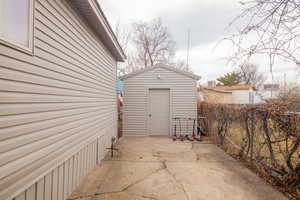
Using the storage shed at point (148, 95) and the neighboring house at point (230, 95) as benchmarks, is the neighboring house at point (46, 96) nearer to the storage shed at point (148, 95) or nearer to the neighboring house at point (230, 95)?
the storage shed at point (148, 95)

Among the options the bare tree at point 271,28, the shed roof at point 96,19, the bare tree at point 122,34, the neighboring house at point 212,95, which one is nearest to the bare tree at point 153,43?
the bare tree at point 122,34

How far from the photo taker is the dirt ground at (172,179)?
7.75 feet

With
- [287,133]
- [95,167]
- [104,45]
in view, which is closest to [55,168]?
[95,167]

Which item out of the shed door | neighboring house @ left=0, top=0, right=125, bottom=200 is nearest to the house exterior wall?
the shed door

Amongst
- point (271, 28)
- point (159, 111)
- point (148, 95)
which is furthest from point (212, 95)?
point (271, 28)

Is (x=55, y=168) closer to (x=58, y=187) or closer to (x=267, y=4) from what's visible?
(x=58, y=187)

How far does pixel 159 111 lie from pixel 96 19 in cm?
452

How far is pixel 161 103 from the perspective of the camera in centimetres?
655

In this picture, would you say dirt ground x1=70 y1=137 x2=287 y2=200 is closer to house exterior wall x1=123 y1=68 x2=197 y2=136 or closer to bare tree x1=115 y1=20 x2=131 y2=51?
house exterior wall x1=123 y1=68 x2=197 y2=136

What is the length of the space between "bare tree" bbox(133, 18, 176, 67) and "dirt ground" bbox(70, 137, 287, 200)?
41.5 feet

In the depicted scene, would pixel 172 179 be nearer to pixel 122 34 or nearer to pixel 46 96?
pixel 46 96

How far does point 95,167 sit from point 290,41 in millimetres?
4448

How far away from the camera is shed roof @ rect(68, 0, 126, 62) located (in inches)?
98.1

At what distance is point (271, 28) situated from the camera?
2215 mm
